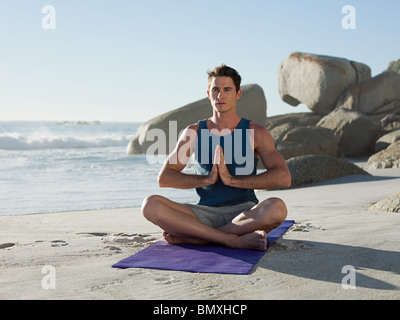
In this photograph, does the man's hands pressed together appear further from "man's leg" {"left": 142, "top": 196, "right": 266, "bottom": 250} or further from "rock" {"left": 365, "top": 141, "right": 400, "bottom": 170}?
"rock" {"left": 365, "top": 141, "right": 400, "bottom": 170}

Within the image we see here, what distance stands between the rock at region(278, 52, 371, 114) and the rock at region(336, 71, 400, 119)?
80 centimetres

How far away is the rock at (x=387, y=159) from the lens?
31.7 feet

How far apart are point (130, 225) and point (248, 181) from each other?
5.75 feet

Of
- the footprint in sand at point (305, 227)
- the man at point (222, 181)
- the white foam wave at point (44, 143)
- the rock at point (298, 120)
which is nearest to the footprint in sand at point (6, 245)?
the man at point (222, 181)

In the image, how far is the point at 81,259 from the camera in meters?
3.13

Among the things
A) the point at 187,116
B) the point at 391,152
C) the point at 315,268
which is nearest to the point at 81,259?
A: the point at 315,268

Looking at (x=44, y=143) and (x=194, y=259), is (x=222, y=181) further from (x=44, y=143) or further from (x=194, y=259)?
(x=44, y=143)

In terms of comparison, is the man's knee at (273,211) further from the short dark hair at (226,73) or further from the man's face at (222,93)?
the short dark hair at (226,73)

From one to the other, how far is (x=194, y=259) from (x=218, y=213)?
0.59m

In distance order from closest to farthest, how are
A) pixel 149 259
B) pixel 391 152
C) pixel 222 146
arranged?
pixel 149 259, pixel 222 146, pixel 391 152

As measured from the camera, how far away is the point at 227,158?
3502 millimetres

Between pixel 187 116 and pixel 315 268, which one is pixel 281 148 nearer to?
pixel 187 116

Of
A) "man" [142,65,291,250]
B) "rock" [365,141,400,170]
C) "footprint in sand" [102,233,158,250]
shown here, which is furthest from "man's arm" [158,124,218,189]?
"rock" [365,141,400,170]

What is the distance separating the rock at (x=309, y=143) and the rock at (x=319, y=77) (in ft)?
21.5
